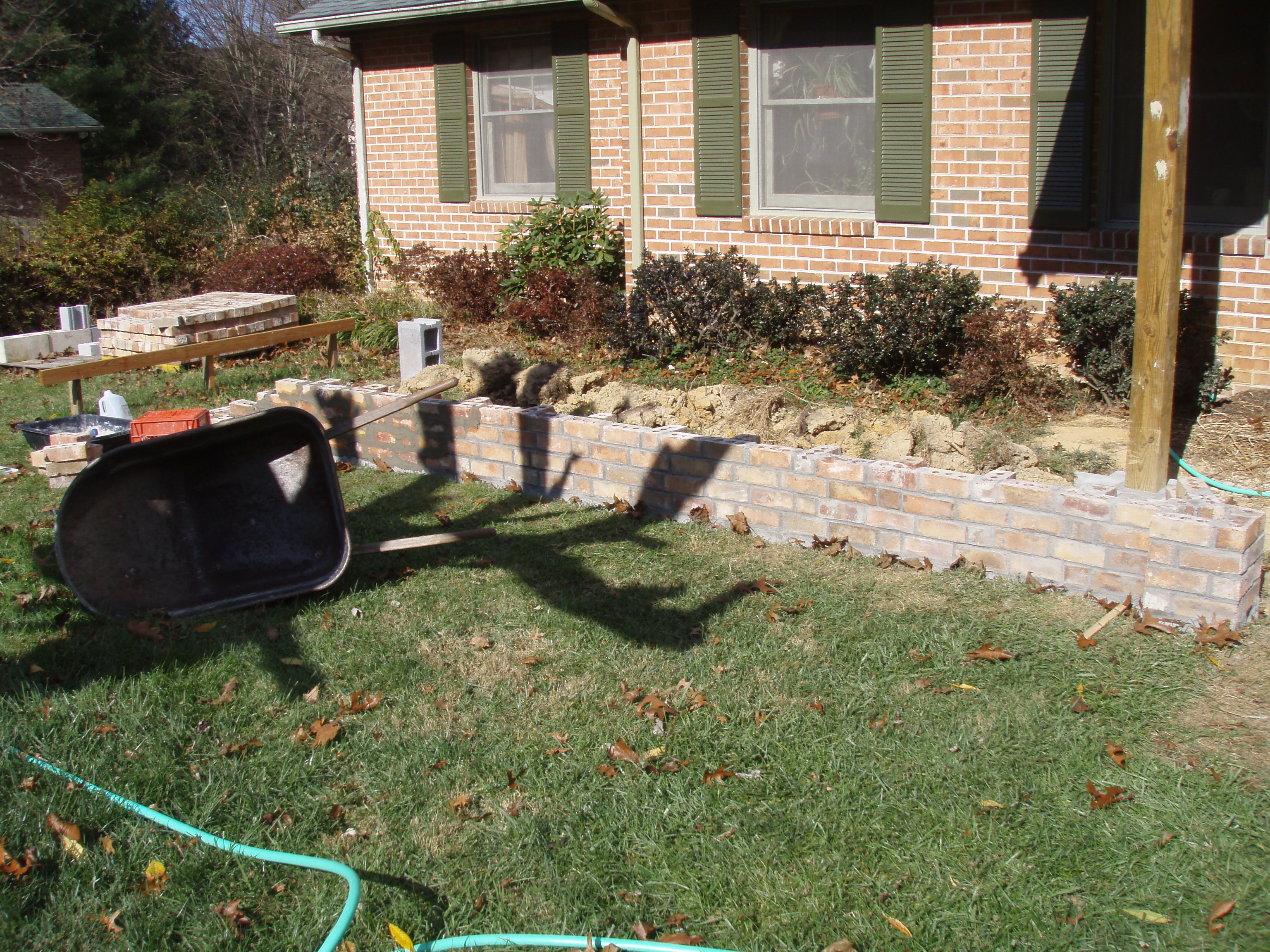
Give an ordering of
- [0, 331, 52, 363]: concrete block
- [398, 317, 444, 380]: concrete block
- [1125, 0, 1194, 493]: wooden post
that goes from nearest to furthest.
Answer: [1125, 0, 1194, 493]: wooden post, [398, 317, 444, 380]: concrete block, [0, 331, 52, 363]: concrete block

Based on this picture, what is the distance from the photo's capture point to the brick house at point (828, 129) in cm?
788

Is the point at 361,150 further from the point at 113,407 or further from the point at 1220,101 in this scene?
the point at 1220,101

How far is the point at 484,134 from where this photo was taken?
12.1 m

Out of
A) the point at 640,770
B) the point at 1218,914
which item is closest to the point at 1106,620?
the point at 1218,914

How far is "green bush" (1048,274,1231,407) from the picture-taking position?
7.18 metres

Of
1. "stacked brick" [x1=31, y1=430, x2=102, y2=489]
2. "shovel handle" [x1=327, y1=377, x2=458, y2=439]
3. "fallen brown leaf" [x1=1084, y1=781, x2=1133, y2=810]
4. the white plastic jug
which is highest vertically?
"shovel handle" [x1=327, y1=377, x2=458, y2=439]

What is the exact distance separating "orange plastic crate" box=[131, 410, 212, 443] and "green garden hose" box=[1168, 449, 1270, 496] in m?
5.07

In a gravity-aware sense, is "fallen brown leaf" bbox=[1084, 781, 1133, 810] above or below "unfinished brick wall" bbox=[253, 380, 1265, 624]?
below

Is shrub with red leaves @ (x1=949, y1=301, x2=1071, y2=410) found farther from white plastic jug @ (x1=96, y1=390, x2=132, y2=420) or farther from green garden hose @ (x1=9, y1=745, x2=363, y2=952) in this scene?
white plastic jug @ (x1=96, y1=390, x2=132, y2=420)

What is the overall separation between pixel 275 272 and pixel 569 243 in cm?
375

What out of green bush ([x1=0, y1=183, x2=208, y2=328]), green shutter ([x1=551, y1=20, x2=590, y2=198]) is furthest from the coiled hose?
green bush ([x1=0, y1=183, x2=208, y2=328])

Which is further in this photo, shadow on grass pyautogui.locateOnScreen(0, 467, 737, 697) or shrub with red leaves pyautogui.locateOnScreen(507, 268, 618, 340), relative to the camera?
shrub with red leaves pyautogui.locateOnScreen(507, 268, 618, 340)

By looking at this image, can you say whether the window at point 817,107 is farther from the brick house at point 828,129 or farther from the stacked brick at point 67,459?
the stacked brick at point 67,459

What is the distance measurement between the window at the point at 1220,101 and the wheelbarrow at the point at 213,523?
5981 millimetres
